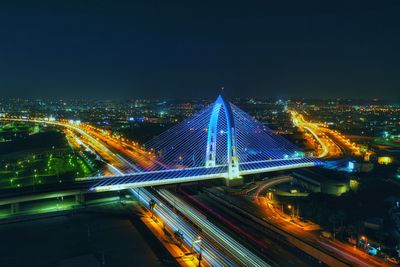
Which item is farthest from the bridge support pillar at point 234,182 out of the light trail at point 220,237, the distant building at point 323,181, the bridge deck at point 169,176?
the distant building at point 323,181

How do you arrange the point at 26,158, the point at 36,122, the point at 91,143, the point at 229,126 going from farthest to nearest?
the point at 36,122
the point at 91,143
the point at 26,158
the point at 229,126

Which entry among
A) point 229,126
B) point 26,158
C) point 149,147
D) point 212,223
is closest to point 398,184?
point 229,126

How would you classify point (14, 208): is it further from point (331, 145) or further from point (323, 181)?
point (331, 145)

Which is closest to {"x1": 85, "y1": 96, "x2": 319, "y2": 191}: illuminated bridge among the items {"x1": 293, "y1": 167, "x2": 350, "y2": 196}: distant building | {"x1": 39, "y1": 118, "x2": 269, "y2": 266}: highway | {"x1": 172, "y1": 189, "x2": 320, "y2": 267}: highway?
{"x1": 293, "y1": 167, "x2": 350, "y2": 196}: distant building

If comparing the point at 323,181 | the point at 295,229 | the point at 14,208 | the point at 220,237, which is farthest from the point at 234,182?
the point at 14,208

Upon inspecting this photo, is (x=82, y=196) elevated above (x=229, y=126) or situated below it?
below

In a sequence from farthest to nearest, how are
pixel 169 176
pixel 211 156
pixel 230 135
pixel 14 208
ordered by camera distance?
pixel 211 156
pixel 230 135
pixel 169 176
pixel 14 208

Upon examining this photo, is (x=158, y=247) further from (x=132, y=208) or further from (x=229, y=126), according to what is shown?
(x=229, y=126)
